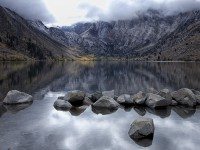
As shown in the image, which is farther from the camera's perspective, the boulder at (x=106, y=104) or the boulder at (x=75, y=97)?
the boulder at (x=75, y=97)

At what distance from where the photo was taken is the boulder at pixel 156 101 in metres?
55.2

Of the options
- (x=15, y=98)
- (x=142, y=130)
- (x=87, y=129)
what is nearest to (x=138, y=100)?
(x=87, y=129)

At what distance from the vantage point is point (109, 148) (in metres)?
32.4

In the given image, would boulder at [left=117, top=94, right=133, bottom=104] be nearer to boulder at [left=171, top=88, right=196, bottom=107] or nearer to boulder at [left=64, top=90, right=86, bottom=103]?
boulder at [left=64, top=90, right=86, bottom=103]

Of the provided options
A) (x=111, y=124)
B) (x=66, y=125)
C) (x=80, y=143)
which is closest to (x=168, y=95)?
(x=111, y=124)

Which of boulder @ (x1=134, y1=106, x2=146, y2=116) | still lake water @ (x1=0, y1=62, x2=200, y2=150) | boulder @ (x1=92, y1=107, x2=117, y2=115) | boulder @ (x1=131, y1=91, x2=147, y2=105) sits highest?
boulder @ (x1=131, y1=91, x2=147, y2=105)

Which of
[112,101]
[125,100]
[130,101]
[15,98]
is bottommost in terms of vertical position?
[130,101]

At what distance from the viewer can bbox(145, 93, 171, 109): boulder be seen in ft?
181

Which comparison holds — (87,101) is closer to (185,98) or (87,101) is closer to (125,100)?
(125,100)

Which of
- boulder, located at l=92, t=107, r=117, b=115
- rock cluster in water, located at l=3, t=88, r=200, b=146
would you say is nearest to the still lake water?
boulder, located at l=92, t=107, r=117, b=115

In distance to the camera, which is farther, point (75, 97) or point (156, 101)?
point (75, 97)

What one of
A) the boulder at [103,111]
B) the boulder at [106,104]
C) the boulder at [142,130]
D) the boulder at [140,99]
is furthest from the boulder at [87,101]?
the boulder at [142,130]

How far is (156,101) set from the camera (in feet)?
181

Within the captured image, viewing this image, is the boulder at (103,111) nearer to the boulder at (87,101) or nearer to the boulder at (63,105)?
the boulder at (63,105)
